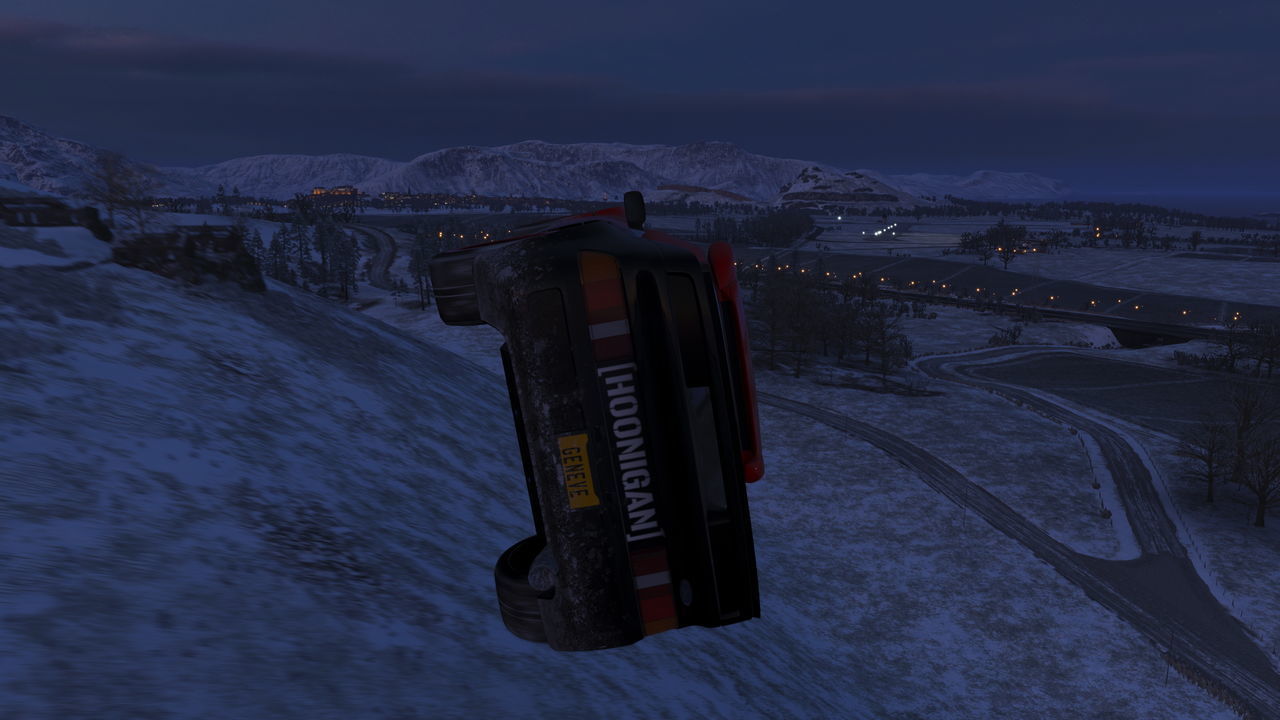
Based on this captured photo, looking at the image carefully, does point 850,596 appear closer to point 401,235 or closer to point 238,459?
point 238,459

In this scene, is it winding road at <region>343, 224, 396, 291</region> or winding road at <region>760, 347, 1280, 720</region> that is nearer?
winding road at <region>760, 347, 1280, 720</region>

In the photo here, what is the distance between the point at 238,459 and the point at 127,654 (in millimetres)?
3260

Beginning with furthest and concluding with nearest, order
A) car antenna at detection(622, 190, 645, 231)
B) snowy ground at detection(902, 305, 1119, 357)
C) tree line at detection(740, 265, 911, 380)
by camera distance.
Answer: snowy ground at detection(902, 305, 1119, 357) < tree line at detection(740, 265, 911, 380) < car antenna at detection(622, 190, 645, 231)

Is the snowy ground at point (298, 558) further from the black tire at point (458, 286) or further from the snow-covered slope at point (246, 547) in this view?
the black tire at point (458, 286)

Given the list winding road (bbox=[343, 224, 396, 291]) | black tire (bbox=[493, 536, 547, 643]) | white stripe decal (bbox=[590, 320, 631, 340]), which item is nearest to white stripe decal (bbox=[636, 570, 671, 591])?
black tire (bbox=[493, 536, 547, 643])

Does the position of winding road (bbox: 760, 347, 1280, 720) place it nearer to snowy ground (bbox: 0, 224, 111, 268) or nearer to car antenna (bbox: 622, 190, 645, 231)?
car antenna (bbox: 622, 190, 645, 231)

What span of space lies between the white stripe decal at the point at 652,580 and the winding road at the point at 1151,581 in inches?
894

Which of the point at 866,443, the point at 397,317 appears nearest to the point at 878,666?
the point at 866,443

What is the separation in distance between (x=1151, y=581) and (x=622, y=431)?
29829 mm

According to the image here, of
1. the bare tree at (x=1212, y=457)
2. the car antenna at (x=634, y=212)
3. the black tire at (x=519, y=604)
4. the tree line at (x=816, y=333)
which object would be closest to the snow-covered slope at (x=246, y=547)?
the black tire at (x=519, y=604)

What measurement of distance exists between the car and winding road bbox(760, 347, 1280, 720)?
22.6 meters

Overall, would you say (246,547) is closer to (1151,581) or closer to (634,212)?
(634,212)

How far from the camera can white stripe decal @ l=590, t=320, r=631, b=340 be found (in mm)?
4469

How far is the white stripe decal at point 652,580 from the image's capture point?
15.2ft
